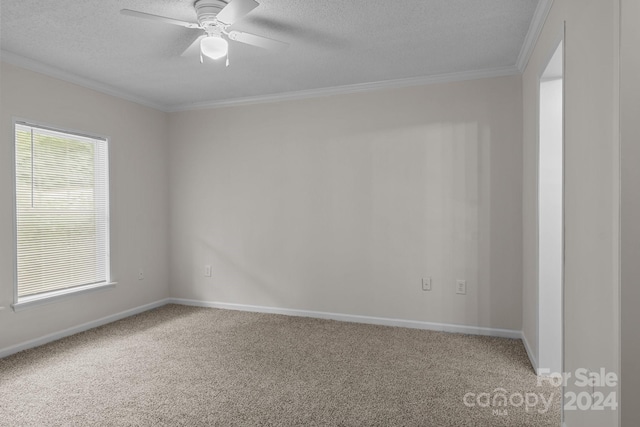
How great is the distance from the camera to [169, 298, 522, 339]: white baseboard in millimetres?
3697

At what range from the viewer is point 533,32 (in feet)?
9.16

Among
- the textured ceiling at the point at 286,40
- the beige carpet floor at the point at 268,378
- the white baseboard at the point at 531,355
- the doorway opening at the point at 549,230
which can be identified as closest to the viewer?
the beige carpet floor at the point at 268,378

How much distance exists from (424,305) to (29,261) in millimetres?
3590

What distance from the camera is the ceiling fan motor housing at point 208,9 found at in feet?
7.84

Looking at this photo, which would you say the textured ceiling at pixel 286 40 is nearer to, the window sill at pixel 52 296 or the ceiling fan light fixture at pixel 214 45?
the ceiling fan light fixture at pixel 214 45

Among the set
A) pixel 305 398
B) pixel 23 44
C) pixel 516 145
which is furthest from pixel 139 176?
pixel 516 145

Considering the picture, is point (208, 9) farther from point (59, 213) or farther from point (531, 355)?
point (531, 355)

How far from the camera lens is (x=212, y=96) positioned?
14.8ft

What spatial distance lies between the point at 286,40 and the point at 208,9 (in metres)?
0.76

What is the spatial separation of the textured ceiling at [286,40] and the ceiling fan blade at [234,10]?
0.29m

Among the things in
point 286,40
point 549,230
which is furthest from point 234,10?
point 549,230

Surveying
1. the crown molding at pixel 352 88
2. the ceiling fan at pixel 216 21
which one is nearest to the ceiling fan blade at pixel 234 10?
the ceiling fan at pixel 216 21

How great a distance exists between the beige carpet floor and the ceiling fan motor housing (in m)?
2.34

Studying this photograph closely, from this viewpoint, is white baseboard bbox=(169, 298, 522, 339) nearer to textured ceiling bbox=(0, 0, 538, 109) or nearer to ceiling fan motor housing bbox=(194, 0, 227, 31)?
textured ceiling bbox=(0, 0, 538, 109)
